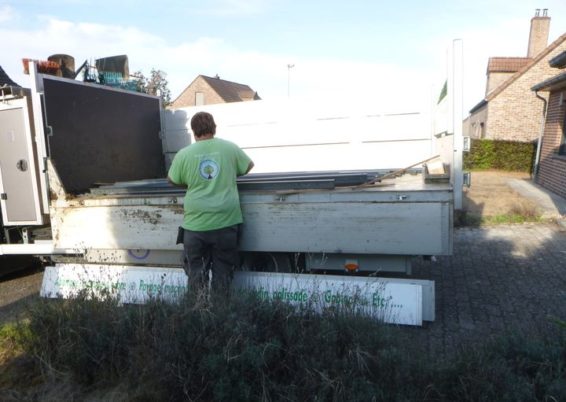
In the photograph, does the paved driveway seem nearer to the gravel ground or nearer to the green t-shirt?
the green t-shirt

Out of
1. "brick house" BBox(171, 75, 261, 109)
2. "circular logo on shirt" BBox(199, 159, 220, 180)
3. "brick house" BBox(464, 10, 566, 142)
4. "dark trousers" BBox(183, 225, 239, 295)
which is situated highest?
"brick house" BBox(171, 75, 261, 109)

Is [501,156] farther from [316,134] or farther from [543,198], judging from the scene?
[316,134]

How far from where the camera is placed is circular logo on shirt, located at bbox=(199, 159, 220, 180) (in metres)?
3.82

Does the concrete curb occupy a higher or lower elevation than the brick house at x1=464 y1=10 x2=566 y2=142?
lower

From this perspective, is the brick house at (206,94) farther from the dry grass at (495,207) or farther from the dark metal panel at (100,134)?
the dark metal panel at (100,134)

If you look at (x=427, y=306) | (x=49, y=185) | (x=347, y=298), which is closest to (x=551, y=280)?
(x=427, y=306)

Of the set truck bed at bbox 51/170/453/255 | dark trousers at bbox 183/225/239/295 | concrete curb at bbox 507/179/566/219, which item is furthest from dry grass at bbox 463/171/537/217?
dark trousers at bbox 183/225/239/295

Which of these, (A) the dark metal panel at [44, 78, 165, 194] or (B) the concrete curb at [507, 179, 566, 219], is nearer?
(A) the dark metal panel at [44, 78, 165, 194]

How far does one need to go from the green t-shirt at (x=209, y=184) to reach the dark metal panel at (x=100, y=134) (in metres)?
1.78

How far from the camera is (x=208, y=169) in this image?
384 centimetres

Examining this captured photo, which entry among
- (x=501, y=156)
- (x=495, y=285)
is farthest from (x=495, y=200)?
(x=501, y=156)

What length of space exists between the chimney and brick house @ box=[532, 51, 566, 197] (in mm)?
16214

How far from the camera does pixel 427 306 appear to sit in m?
3.82

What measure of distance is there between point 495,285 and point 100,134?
16.1 ft
